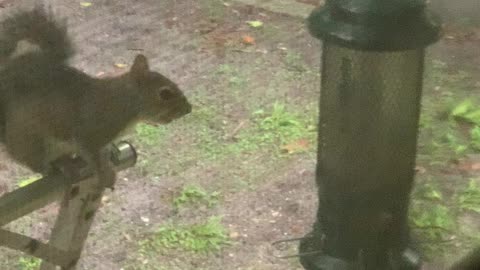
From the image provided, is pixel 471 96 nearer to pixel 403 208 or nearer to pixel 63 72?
pixel 403 208

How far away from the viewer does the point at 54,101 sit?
1098mm

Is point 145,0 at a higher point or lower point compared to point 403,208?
lower

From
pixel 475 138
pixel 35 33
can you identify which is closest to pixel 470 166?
pixel 475 138

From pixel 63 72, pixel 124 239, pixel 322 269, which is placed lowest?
pixel 124 239

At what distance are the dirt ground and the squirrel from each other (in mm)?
114

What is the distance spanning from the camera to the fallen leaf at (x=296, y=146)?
1.83 meters

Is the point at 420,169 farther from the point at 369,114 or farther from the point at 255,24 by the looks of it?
the point at 255,24

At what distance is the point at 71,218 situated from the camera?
106 centimetres

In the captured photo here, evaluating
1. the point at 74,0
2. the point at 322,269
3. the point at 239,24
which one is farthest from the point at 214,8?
the point at 322,269

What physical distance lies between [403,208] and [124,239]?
0.54 m

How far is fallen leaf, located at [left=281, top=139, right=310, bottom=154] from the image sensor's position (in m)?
1.83

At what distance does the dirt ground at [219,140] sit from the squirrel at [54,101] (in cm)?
11

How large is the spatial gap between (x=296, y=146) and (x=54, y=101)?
819mm

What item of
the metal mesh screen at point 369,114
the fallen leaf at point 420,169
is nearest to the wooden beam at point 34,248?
the metal mesh screen at point 369,114
